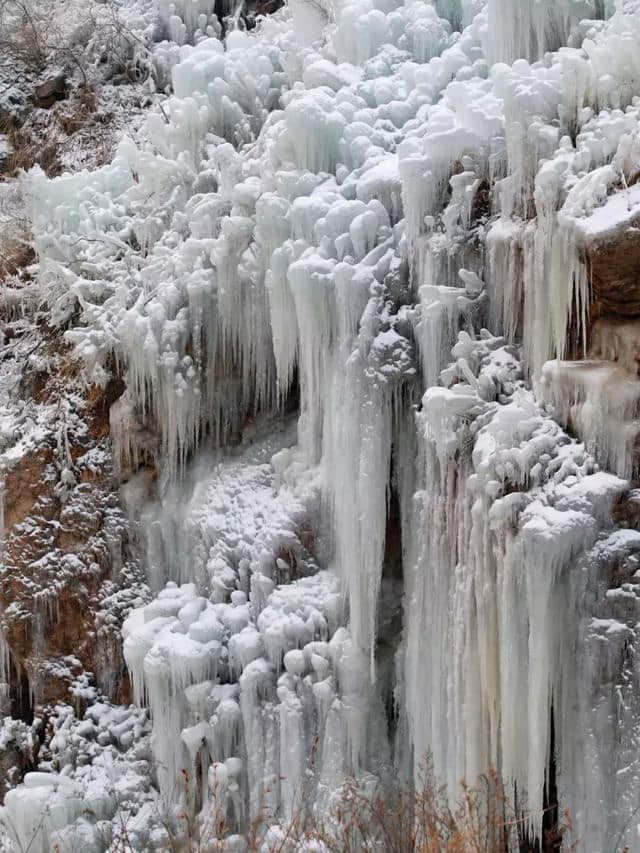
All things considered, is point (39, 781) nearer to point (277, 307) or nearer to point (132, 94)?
point (277, 307)

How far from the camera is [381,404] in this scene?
615cm

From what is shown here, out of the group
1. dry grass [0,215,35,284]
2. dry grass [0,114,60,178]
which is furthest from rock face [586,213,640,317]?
dry grass [0,114,60,178]

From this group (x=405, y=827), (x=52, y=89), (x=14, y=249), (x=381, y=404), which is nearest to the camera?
(x=405, y=827)

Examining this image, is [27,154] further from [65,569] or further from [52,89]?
[65,569]

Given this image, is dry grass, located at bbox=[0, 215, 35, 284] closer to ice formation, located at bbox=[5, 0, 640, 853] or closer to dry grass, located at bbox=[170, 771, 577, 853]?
ice formation, located at bbox=[5, 0, 640, 853]

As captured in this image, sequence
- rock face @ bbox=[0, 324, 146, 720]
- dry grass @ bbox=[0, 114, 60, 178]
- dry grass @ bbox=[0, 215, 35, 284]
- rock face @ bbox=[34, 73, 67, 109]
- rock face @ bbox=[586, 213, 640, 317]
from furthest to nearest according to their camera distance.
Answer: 1. rock face @ bbox=[34, 73, 67, 109]
2. dry grass @ bbox=[0, 114, 60, 178]
3. dry grass @ bbox=[0, 215, 35, 284]
4. rock face @ bbox=[0, 324, 146, 720]
5. rock face @ bbox=[586, 213, 640, 317]

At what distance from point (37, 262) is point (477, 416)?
5.96 metres

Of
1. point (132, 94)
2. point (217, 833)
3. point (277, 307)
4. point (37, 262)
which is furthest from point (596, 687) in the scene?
point (132, 94)

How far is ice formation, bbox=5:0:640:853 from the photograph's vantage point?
499cm

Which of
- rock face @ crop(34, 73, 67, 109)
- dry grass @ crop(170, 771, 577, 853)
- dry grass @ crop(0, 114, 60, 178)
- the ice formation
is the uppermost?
rock face @ crop(34, 73, 67, 109)

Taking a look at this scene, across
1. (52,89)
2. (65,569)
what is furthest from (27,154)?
(65,569)

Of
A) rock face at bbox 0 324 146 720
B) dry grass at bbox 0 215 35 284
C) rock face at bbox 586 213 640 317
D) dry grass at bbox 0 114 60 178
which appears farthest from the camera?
dry grass at bbox 0 114 60 178

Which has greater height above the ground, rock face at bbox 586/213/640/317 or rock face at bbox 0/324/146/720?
rock face at bbox 586/213/640/317

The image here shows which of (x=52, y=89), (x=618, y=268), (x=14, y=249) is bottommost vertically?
(x=618, y=268)
